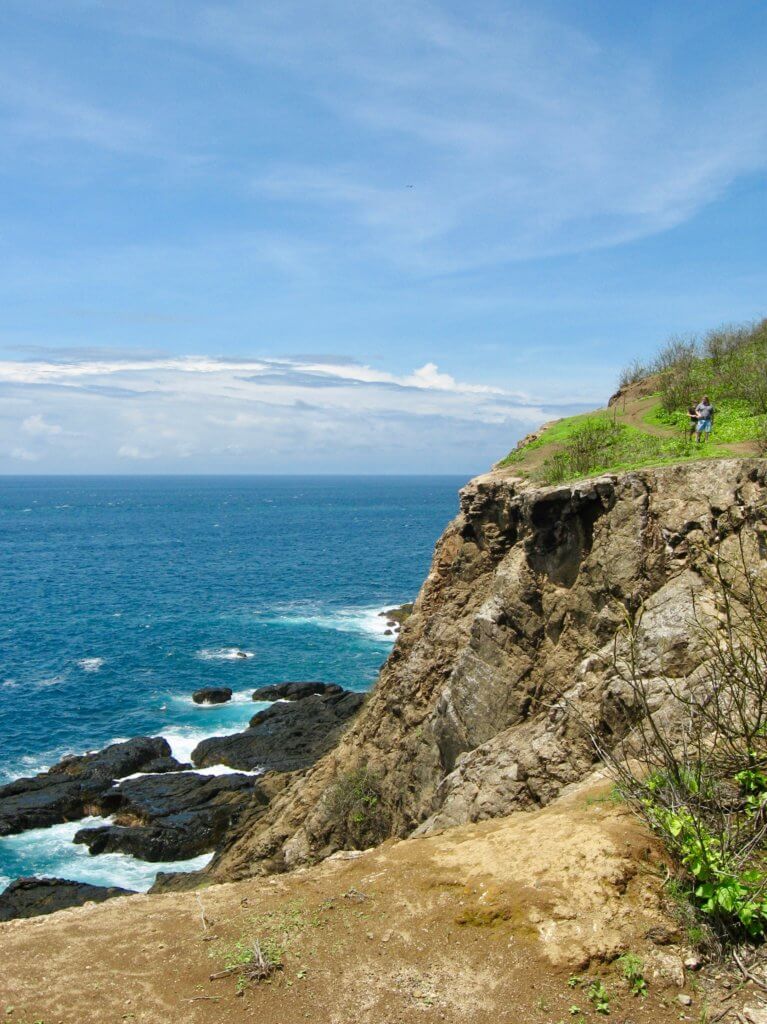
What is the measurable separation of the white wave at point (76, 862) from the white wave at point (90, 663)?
2081 centimetres

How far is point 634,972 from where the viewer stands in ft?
32.6

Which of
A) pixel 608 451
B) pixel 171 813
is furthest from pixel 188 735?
pixel 608 451

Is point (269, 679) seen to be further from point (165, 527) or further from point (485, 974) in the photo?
point (165, 527)

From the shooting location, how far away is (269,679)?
176ft

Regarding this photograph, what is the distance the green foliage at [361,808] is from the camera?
2262 cm

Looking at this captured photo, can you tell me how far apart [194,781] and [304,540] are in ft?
291

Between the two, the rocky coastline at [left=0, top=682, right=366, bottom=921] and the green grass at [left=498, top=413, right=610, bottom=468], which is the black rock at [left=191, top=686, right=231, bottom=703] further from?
the green grass at [left=498, top=413, right=610, bottom=468]

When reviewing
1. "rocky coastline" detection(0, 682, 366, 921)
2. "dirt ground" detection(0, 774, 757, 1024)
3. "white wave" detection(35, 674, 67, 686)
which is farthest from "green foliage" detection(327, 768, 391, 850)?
"white wave" detection(35, 674, 67, 686)

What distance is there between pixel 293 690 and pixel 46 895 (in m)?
22.9

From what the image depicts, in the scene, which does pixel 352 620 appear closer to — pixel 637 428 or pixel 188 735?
pixel 188 735

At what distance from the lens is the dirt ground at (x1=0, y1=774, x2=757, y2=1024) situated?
398 inches

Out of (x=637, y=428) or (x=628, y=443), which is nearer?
(x=628, y=443)

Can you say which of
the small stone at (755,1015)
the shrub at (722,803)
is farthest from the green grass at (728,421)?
the small stone at (755,1015)

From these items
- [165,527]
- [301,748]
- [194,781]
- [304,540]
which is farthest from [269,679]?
[165,527]
